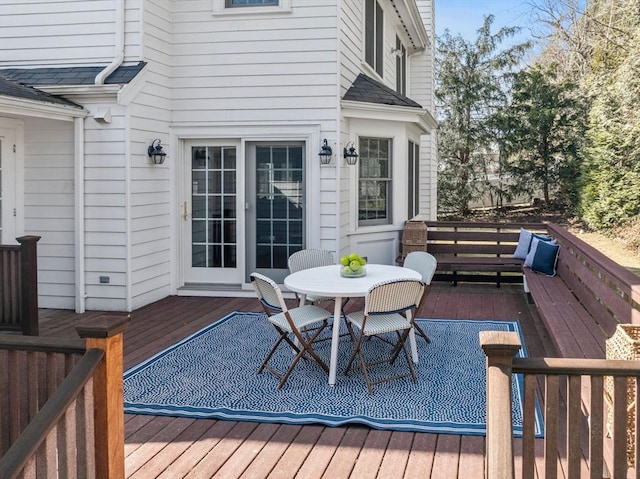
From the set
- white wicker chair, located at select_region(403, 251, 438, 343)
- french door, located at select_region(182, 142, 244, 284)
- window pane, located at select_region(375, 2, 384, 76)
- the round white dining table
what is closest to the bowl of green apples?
the round white dining table

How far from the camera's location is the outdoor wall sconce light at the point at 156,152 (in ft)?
23.7

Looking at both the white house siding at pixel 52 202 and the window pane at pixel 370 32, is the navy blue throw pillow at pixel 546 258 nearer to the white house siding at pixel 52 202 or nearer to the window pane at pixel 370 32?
the window pane at pixel 370 32

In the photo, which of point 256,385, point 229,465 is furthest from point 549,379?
point 256,385

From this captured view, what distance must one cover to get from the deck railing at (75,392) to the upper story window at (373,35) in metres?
7.64

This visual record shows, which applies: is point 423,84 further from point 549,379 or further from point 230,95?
point 549,379

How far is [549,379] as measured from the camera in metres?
2.18

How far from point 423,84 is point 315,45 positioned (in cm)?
780

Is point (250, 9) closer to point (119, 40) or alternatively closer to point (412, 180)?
point (119, 40)

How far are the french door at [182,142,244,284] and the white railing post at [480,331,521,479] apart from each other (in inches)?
233

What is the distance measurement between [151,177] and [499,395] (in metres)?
5.97

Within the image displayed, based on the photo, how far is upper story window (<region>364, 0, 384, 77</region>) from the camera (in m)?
9.23

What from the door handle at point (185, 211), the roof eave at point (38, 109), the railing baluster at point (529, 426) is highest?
the roof eave at point (38, 109)

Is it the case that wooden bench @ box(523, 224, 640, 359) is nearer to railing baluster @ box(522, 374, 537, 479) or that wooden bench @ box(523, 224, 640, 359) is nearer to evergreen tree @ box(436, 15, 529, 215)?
railing baluster @ box(522, 374, 537, 479)

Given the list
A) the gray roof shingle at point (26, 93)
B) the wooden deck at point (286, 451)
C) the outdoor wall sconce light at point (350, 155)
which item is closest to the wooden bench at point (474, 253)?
the outdoor wall sconce light at point (350, 155)
